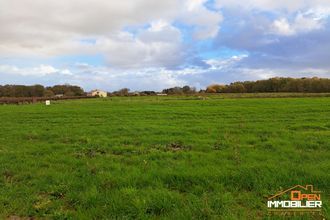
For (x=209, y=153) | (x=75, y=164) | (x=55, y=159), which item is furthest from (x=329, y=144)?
(x=55, y=159)

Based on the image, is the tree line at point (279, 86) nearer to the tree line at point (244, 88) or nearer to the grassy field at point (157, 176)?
the tree line at point (244, 88)

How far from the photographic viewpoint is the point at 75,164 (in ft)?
28.0

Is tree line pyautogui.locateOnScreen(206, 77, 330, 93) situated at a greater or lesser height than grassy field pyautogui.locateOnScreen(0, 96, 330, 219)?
greater

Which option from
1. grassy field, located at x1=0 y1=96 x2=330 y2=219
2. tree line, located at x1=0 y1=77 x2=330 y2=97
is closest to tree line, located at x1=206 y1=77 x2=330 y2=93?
tree line, located at x1=0 y1=77 x2=330 y2=97

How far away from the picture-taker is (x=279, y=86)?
436ft

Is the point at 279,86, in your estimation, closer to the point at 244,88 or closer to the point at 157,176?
the point at 244,88

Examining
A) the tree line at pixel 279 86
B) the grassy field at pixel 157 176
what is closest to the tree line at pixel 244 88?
the tree line at pixel 279 86

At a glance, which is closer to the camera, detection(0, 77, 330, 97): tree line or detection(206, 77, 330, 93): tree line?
detection(206, 77, 330, 93): tree line

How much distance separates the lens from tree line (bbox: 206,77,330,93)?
114 meters

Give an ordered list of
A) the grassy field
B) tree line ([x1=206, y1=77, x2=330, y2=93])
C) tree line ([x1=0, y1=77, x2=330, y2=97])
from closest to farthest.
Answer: the grassy field
tree line ([x1=206, y1=77, x2=330, y2=93])
tree line ([x1=0, y1=77, x2=330, y2=97])

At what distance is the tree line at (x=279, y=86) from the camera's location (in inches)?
4503

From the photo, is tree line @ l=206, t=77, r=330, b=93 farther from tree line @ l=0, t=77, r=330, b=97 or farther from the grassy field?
the grassy field

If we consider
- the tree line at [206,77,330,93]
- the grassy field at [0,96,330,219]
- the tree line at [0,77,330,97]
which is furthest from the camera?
the tree line at [0,77,330,97]

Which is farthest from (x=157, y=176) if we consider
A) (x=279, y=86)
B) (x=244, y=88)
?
(x=244, y=88)
